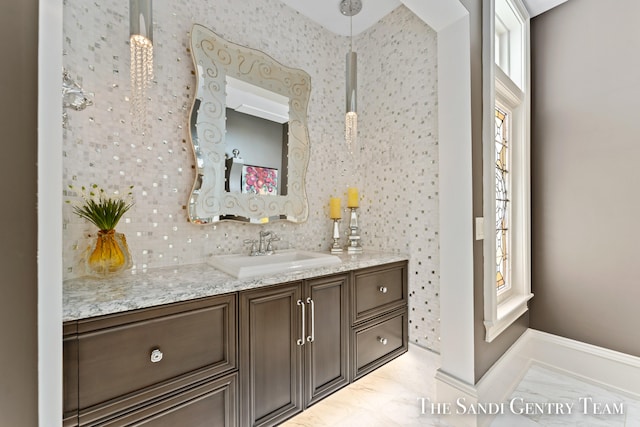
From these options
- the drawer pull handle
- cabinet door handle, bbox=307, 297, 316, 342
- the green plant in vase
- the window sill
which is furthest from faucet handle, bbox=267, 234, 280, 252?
the window sill

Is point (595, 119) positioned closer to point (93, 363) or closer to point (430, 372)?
point (430, 372)

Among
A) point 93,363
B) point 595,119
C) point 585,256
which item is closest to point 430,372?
point 585,256

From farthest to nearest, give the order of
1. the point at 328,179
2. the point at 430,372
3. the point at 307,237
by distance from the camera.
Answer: the point at 328,179 → the point at 307,237 → the point at 430,372

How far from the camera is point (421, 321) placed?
6.36 feet

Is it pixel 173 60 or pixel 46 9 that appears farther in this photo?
pixel 173 60

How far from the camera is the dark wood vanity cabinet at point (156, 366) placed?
0.83 m

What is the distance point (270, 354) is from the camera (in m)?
1.26

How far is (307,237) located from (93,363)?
144 cm

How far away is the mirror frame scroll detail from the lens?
60.9 inches

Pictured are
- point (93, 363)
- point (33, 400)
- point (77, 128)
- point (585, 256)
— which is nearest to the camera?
point (33, 400)

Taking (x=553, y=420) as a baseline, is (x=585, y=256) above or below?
above

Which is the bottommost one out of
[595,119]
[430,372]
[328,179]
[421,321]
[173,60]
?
[430,372]

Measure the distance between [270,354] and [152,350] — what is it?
0.51 metres

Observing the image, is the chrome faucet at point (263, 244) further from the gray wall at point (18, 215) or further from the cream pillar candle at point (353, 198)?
the gray wall at point (18, 215)
